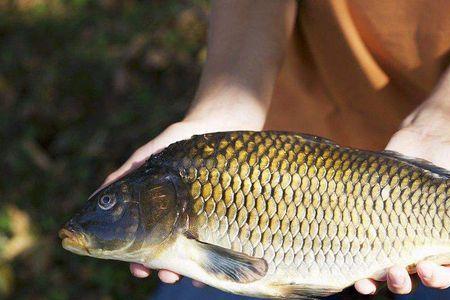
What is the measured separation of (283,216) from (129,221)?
0.33 metres

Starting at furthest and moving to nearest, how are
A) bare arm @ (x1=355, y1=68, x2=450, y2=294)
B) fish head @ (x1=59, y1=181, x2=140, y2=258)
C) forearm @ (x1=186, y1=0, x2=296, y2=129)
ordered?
1. forearm @ (x1=186, y1=0, x2=296, y2=129)
2. bare arm @ (x1=355, y1=68, x2=450, y2=294)
3. fish head @ (x1=59, y1=181, x2=140, y2=258)

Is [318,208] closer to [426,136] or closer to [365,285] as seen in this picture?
[365,285]

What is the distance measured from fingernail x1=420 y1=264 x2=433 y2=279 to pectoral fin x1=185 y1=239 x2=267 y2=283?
308 millimetres

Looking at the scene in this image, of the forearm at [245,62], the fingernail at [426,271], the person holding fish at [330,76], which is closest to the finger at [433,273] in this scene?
the fingernail at [426,271]

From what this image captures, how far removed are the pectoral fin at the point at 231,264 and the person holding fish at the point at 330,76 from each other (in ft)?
0.44

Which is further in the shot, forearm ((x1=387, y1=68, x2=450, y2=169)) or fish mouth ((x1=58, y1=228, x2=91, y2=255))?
forearm ((x1=387, y1=68, x2=450, y2=169))

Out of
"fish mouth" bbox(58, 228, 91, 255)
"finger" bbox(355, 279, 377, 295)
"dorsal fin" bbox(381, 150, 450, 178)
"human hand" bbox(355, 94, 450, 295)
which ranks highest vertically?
"human hand" bbox(355, 94, 450, 295)

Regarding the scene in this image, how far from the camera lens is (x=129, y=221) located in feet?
6.05

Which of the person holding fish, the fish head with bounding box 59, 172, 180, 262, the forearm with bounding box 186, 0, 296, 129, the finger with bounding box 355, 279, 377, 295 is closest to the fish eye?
the fish head with bounding box 59, 172, 180, 262

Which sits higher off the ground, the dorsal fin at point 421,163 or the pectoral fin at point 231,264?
the dorsal fin at point 421,163

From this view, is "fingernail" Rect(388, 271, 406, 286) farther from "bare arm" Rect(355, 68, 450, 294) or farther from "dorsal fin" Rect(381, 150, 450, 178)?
"dorsal fin" Rect(381, 150, 450, 178)

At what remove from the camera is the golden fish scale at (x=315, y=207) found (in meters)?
1.75

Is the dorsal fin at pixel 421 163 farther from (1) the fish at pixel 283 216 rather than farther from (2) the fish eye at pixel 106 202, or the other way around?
(2) the fish eye at pixel 106 202

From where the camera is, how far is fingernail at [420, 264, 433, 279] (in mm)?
1733
